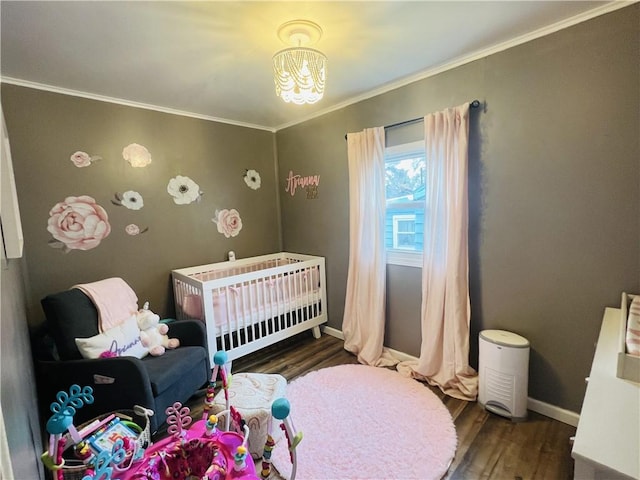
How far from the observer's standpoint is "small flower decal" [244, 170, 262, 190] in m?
3.44

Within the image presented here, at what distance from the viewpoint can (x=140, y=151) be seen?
2697mm

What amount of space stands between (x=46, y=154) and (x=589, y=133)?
3657 millimetres

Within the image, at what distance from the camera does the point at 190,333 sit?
7.66ft

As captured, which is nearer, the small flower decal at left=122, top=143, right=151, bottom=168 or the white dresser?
the white dresser

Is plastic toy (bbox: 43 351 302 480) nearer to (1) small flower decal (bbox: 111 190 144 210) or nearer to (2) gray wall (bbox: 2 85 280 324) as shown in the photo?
(2) gray wall (bbox: 2 85 280 324)

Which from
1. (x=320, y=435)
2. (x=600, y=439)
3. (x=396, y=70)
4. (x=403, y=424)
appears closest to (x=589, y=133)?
(x=396, y=70)

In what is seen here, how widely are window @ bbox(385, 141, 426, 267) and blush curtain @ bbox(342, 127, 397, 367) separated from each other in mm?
106

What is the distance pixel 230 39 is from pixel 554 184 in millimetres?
2126

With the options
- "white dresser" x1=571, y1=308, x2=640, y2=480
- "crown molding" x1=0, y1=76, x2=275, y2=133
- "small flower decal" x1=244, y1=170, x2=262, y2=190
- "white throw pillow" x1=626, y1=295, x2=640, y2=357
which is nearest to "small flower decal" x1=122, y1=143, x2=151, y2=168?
"crown molding" x1=0, y1=76, x2=275, y2=133

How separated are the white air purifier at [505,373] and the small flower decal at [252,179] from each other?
2.70m

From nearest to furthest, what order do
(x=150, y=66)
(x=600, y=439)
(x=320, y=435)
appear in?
1. (x=600, y=439)
2. (x=320, y=435)
3. (x=150, y=66)

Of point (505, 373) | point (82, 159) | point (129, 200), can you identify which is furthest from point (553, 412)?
point (82, 159)

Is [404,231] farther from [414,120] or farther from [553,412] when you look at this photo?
[553,412]

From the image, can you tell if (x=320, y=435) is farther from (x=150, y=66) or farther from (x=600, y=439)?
(x=150, y=66)
